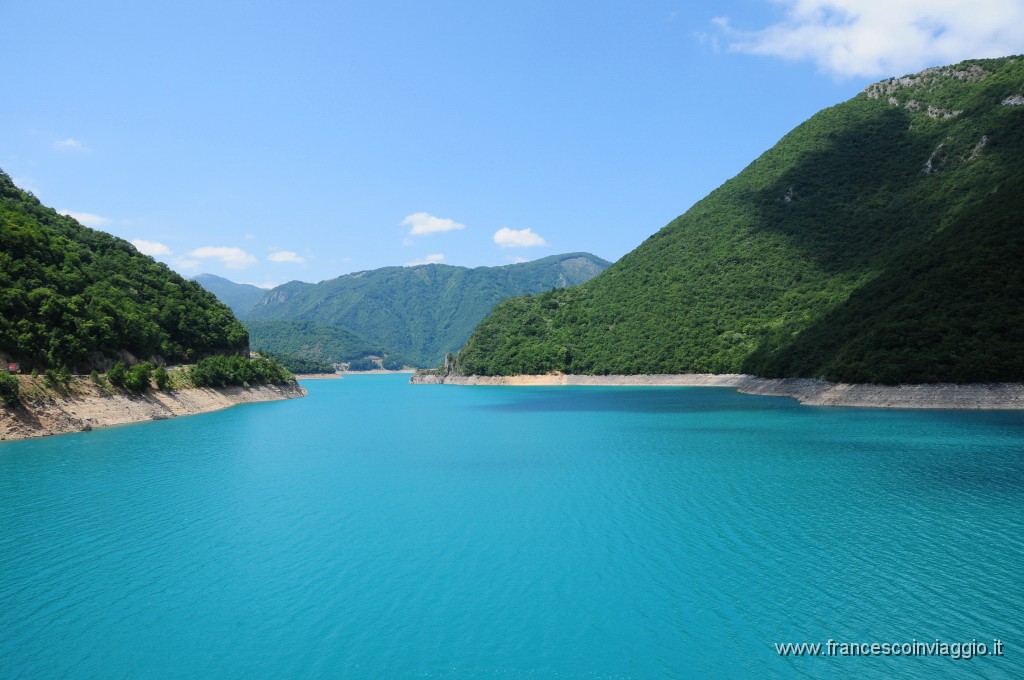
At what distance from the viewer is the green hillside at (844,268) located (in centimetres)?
6838

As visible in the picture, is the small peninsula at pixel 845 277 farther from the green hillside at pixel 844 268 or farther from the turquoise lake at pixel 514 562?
the turquoise lake at pixel 514 562

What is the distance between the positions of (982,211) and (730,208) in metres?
87.2

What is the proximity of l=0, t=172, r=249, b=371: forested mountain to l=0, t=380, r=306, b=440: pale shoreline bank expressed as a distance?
3.48 m

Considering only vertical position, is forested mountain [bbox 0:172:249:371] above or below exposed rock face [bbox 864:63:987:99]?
below

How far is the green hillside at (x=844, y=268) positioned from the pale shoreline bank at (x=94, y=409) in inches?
3160

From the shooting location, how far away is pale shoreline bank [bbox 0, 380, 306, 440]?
158ft

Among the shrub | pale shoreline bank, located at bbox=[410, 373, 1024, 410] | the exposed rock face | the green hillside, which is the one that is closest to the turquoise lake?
the shrub

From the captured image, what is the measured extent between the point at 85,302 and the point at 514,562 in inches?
2569

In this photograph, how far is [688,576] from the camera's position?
59.3ft

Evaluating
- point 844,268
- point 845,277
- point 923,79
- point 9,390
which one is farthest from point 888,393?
point 923,79

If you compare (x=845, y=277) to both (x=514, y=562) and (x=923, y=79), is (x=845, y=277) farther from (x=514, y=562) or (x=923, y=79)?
(x=514, y=562)

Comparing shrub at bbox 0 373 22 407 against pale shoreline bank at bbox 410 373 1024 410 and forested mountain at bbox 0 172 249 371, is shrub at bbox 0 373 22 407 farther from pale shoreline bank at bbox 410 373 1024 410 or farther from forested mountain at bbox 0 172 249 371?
pale shoreline bank at bbox 410 373 1024 410

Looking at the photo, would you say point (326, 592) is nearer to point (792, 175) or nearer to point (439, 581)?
point (439, 581)

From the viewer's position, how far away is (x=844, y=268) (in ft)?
407
